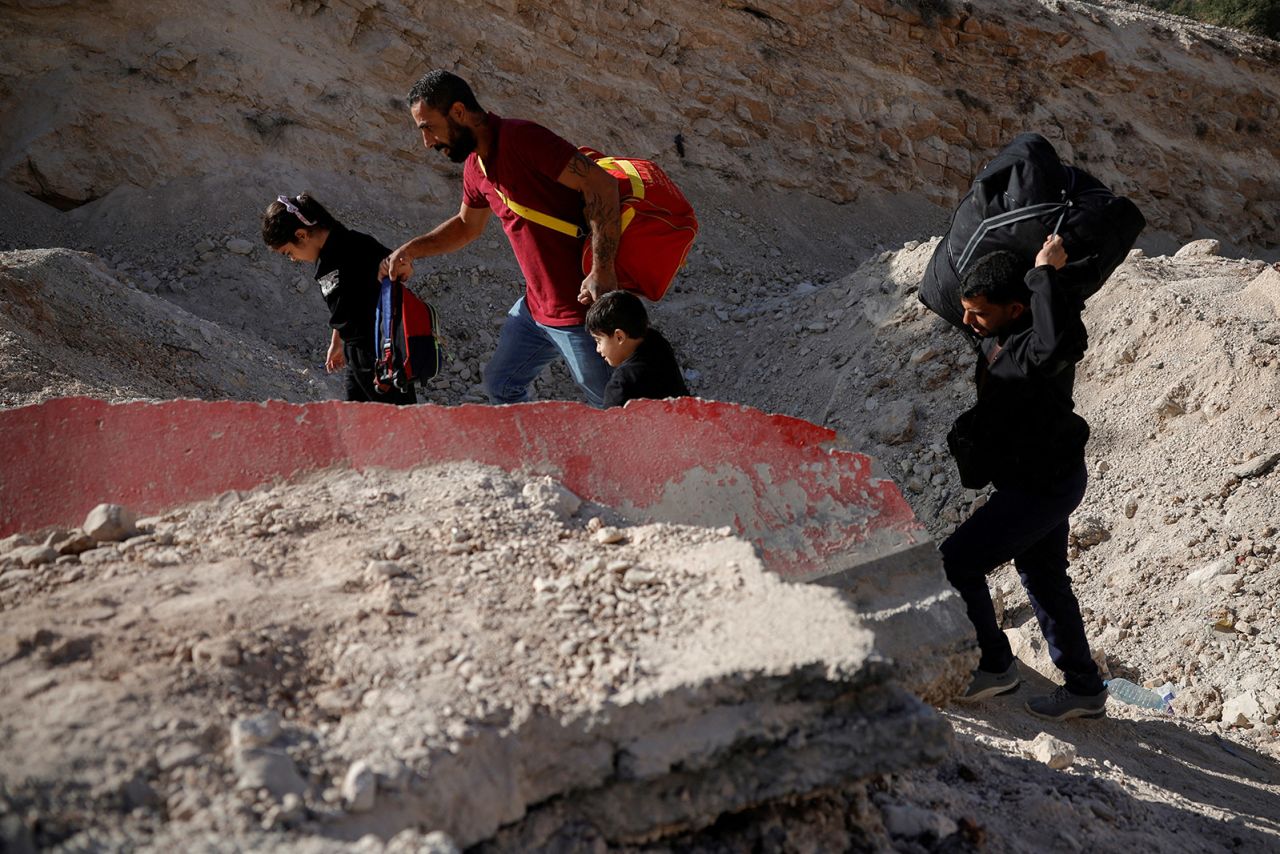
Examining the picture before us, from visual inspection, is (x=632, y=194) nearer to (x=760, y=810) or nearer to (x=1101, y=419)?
(x=760, y=810)

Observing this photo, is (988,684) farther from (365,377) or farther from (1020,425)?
A: (365,377)

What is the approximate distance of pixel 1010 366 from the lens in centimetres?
299

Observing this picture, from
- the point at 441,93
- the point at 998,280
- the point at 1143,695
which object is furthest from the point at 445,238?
the point at 1143,695

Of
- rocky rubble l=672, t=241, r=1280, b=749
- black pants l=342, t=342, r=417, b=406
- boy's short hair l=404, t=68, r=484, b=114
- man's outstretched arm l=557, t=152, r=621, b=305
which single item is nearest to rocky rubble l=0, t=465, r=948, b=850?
man's outstretched arm l=557, t=152, r=621, b=305

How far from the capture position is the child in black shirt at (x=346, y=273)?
3844mm

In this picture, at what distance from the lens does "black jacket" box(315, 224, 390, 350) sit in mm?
3916

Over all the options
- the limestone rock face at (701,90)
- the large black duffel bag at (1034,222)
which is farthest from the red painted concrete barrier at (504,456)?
the limestone rock face at (701,90)

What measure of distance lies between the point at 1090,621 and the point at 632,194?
2.80 m

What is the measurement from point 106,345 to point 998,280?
14.7ft

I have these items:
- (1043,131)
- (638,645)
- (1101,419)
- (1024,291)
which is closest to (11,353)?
(638,645)

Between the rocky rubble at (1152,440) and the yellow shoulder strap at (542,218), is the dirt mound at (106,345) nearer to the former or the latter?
the yellow shoulder strap at (542,218)

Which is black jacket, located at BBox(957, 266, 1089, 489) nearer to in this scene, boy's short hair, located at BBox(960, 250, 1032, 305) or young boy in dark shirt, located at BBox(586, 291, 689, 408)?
boy's short hair, located at BBox(960, 250, 1032, 305)

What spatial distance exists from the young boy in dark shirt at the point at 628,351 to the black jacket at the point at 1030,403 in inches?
35.6

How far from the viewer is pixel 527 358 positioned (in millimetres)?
4000
